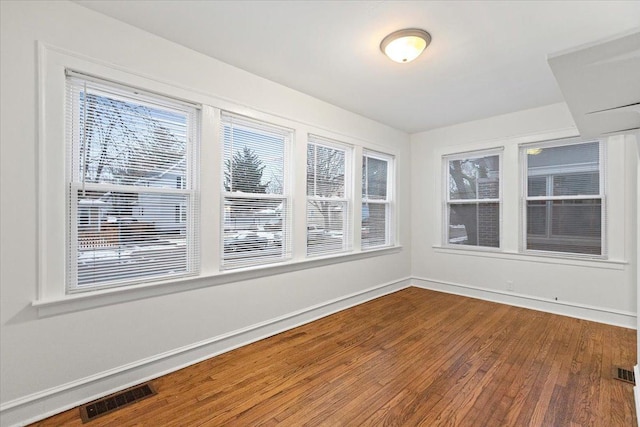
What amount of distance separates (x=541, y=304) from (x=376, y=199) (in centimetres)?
257

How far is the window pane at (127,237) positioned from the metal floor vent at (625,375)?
3.61 m

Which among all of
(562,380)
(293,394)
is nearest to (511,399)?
(562,380)

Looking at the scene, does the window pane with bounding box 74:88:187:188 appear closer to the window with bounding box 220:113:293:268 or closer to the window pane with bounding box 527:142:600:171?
the window with bounding box 220:113:293:268

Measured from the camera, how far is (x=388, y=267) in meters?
4.81

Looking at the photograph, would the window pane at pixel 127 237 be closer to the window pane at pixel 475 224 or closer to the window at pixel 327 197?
the window at pixel 327 197

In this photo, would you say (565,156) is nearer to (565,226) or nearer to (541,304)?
(565,226)

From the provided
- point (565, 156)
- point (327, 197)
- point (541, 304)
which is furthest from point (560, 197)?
point (327, 197)

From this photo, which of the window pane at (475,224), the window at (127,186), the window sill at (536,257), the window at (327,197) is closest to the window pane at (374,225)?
the window at (327,197)

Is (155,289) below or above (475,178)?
below

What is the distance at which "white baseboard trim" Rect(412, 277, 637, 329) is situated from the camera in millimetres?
3455

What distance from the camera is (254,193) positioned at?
3.10 m

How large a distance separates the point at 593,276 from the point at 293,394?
3813mm

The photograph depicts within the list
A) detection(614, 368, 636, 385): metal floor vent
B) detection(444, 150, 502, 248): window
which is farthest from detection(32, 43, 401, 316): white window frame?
detection(614, 368, 636, 385): metal floor vent

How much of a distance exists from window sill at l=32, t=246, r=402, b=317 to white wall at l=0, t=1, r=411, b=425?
0.04m
